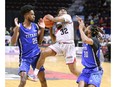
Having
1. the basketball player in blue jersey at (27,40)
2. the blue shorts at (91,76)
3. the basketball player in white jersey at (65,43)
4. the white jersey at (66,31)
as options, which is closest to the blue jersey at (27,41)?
the basketball player in blue jersey at (27,40)

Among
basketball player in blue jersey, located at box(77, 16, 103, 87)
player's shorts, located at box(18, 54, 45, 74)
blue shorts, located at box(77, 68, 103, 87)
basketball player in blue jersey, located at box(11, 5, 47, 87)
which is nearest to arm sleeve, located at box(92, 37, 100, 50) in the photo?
basketball player in blue jersey, located at box(77, 16, 103, 87)

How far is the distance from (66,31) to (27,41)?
1101mm

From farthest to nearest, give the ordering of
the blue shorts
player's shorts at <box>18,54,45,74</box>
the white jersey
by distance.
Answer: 1. the white jersey
2. player's shorts at <box>18,54,45,74</box>
3. the blue shorts

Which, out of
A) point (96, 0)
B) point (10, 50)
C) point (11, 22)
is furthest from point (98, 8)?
point (10, 50)

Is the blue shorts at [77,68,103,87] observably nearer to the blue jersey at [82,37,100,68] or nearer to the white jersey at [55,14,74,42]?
the blue jersey at [82,37,100,68]

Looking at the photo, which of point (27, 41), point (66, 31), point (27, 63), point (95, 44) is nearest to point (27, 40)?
point (27, 41)

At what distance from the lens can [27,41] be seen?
5590 mm

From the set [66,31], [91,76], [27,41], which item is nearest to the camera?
[91,76]

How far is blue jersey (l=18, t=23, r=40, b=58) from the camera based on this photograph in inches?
220

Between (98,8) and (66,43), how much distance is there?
17888 millimetres

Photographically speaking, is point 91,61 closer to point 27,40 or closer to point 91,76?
point 91,76

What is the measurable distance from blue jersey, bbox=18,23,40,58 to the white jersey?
2.94 ft

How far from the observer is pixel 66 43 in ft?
21.3
